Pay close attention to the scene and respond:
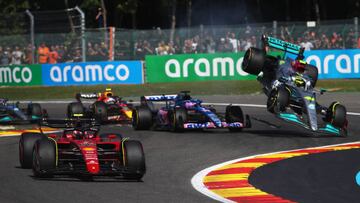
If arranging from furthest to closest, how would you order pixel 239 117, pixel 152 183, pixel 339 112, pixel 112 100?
pixel 112 100 < pixel 239 117 < pixel 339 112 < pixel 152 183

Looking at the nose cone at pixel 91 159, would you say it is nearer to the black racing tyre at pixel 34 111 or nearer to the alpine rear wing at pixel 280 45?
the alpine rear wing at pixel 280 45

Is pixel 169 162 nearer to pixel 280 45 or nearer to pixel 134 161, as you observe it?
pixel 134 161

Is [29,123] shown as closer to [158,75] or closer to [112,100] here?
[112,100]

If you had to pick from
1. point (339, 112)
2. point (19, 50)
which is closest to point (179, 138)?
point (339, 112)

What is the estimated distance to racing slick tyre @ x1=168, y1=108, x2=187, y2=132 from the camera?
17.0 meters

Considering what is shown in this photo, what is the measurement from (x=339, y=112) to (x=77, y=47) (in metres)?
18.4

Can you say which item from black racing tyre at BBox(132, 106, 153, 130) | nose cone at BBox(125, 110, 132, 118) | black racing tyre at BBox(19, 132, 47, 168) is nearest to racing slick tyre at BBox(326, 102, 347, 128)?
black racing tyre at BBox(132, 106, 153, 130)

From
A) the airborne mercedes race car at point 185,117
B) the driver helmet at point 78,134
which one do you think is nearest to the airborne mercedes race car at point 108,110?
the airborne mercedes race car at point 185,117

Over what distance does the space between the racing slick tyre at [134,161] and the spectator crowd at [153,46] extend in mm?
21525

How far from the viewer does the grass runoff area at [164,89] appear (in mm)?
29253

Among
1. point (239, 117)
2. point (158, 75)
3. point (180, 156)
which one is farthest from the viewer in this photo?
point (158, 75)

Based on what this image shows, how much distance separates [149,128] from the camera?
709 inches

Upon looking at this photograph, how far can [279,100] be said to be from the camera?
16.2m

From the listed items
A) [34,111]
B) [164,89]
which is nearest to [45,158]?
[34,111]
